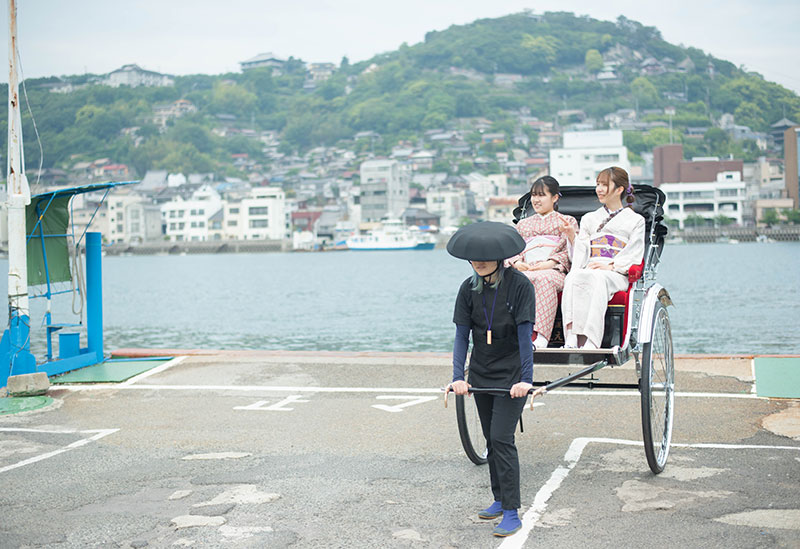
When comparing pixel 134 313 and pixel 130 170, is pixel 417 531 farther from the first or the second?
pixel 130 170

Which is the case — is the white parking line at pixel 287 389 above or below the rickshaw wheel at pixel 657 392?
below

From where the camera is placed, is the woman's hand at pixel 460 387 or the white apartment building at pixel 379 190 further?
the white apartment building at pixel 379 190

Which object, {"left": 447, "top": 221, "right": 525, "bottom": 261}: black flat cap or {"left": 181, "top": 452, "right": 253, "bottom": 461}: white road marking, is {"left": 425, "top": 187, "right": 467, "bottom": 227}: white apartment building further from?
{"left": 447, "top": 221, "right": 525, "bottom": 261}: black flat cap

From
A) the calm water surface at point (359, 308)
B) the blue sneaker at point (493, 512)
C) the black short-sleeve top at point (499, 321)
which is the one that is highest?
the black short-sleeve top at point (499, 321)

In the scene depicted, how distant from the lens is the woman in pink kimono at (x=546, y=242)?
6.07 metres

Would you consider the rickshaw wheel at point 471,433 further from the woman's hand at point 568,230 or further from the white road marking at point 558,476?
the woman's hand at point 568,230

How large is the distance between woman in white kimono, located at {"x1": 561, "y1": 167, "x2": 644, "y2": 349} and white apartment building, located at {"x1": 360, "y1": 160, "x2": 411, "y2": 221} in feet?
417

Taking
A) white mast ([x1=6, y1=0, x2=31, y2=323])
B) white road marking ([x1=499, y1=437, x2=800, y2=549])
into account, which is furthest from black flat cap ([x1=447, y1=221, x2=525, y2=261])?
white mast ([x1=6, y1=0, x2=31, y2=323])

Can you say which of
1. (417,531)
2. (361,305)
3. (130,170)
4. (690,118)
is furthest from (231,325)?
(690,118)

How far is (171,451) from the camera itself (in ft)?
21.8

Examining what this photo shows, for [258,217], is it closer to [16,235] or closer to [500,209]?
[500,209]

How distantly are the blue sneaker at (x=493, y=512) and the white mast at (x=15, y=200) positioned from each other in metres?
6.24

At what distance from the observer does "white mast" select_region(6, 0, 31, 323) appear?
9086 millimetres

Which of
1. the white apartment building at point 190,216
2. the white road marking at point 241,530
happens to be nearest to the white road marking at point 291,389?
the white road marking at point 241,530
